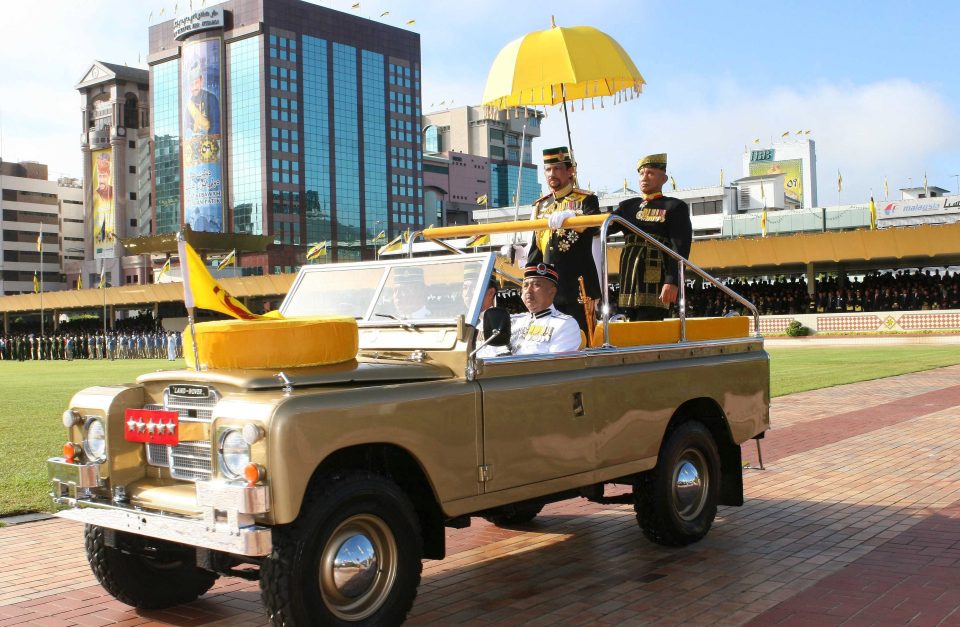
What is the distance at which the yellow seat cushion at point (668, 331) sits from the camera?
6.18m

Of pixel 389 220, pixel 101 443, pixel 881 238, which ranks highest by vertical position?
pixel 389 220

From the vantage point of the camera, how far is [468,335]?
16.7 feet

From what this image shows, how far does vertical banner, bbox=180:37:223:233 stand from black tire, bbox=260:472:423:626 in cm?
13665

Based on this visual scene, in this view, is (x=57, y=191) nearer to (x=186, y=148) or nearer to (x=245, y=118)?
(x=186, y=148)

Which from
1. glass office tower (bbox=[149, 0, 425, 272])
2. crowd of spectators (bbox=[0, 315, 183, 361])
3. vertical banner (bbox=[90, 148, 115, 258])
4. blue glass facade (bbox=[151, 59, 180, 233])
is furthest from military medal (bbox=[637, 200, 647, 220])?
vertical banner (bbox=[90, 148, 115, 258])

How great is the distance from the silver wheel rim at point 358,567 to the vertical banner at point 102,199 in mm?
150886

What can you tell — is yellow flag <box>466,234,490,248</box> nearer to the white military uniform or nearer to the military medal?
the military medal

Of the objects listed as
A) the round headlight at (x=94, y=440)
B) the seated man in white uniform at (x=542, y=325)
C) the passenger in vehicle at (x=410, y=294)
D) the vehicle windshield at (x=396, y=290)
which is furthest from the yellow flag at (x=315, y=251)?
the round headlight at (x=94, y=440)

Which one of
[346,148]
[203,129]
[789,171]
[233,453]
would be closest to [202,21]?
[203,129]

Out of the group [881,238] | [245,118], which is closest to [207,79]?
[245,118]

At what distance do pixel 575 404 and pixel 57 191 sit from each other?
159 metres

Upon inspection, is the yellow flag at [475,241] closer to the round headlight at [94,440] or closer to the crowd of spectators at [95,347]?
the round headlight at [94,440]

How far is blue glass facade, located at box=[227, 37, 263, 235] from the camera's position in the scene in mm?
132750

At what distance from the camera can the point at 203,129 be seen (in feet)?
441
